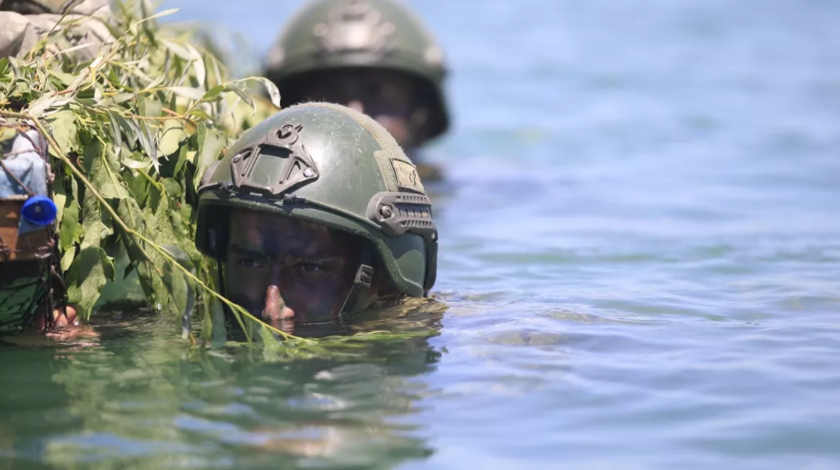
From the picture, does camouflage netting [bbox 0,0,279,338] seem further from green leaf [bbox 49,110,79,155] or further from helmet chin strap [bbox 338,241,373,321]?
helmet chin strap [bbox 338,241,373,321]

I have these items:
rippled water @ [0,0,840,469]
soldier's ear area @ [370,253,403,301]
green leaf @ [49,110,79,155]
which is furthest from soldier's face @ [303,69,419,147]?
green leaf @ [49,110,79,155]

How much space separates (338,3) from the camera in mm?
10227

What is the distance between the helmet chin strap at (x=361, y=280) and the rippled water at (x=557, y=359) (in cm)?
21

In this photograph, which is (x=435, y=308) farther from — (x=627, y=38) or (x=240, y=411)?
(x=627, y=38)

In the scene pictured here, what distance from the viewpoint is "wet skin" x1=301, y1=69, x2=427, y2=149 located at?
10.0 m

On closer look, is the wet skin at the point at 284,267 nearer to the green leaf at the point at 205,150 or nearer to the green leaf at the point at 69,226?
the green leaf at the point at 205,150

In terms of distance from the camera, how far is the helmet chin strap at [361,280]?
5328mm

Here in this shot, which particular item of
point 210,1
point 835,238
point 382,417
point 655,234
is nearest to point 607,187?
point 655,234

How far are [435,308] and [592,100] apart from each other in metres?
11.7

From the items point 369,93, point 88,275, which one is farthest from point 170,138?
point 369,93

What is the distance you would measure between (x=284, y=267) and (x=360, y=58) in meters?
4.85

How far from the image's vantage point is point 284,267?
17.2 feet

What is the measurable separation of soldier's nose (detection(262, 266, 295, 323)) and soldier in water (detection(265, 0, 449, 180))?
4732mm

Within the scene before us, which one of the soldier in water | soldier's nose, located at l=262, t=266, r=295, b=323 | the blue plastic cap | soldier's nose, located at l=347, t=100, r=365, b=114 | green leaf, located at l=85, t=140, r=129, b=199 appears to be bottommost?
soldier's nose, located at l=262, t=266, r=295, b=323
